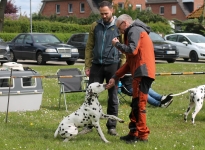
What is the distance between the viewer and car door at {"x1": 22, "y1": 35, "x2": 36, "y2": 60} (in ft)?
84.7

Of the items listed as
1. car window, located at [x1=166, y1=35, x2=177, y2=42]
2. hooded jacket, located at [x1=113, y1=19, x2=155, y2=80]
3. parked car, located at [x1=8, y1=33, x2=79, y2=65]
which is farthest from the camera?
car window, located at [x1=166, y1=35, x2=177, y2=42]

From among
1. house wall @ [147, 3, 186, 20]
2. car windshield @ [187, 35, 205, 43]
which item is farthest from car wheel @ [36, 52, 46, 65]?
house wall @ [147, 3, 186, 20]

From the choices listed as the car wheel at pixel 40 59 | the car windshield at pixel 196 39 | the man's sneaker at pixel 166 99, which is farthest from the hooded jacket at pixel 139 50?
the car windshield at pixel 196 39

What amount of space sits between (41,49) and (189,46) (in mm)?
8243

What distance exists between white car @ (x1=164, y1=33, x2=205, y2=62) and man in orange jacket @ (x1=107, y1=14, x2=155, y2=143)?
20.3 meters

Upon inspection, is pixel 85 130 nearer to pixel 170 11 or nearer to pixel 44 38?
pixel 44 38

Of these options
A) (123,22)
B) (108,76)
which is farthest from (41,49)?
(123,22)

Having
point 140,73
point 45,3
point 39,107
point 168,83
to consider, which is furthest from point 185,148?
point 45,3

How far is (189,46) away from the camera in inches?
1105

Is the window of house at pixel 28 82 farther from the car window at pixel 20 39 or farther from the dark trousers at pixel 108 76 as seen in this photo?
the car window at pixel 20 39

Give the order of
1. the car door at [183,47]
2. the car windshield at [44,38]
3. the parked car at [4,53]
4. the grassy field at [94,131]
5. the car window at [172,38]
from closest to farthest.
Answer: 1. the grassy field at [94,131]
2. the parked car at [4,53]
3. the car windshield at [44,38]
4. the car door at [183,47]
5. the car window at [172,38]

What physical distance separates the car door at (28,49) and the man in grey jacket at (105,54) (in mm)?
17363

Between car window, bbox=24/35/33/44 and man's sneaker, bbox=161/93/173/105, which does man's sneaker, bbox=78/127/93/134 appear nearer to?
man's sneaker, bbox=161/93/173/105

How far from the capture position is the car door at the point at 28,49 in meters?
25.8
